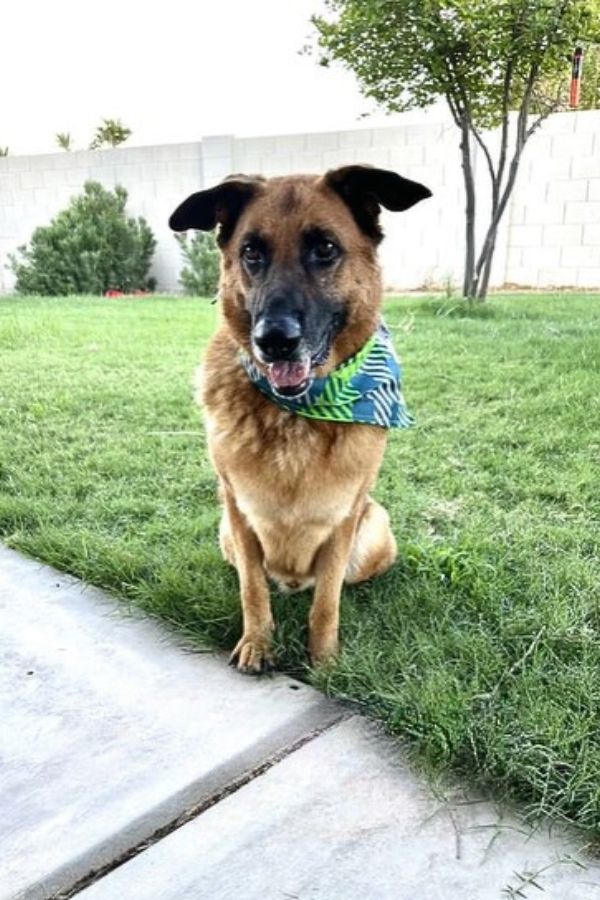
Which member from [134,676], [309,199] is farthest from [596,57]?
[134,676]

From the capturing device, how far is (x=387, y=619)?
1.92 metres

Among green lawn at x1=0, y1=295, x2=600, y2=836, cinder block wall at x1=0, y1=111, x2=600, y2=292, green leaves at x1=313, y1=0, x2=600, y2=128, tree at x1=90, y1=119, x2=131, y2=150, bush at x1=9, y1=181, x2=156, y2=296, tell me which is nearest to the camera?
green lawn at x1=0, y1=295, x2=600, y2=836

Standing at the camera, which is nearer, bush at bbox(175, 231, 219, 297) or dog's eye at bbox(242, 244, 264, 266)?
dog's eye at bbox(242, 244, 264, 266)

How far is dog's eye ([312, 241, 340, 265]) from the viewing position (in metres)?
1.71

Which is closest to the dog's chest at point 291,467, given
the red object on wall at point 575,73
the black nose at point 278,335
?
the black nose at point 278,335

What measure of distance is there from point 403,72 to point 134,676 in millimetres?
6680

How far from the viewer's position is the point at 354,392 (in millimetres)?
1846

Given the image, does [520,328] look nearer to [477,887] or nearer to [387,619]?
[387,619]

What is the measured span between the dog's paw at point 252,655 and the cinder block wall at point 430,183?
6.91 meters

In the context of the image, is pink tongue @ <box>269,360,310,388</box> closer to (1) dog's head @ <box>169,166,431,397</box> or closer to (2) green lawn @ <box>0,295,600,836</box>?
(1) dog's head @ <box>169,166,431,397</box>

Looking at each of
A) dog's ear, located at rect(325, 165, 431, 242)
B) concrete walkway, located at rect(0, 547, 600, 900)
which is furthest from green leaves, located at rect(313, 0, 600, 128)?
concrete walkway, located at rect(0, 547, 600, 900)

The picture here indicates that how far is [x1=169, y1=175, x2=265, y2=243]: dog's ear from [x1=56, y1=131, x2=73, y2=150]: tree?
16.6 meters

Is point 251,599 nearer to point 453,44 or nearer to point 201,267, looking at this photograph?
point 453,44

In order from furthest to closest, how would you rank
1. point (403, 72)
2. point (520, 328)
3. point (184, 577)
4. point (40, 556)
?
point (403, 72), point (520, 328), point (40, 556), point (184, 577)
